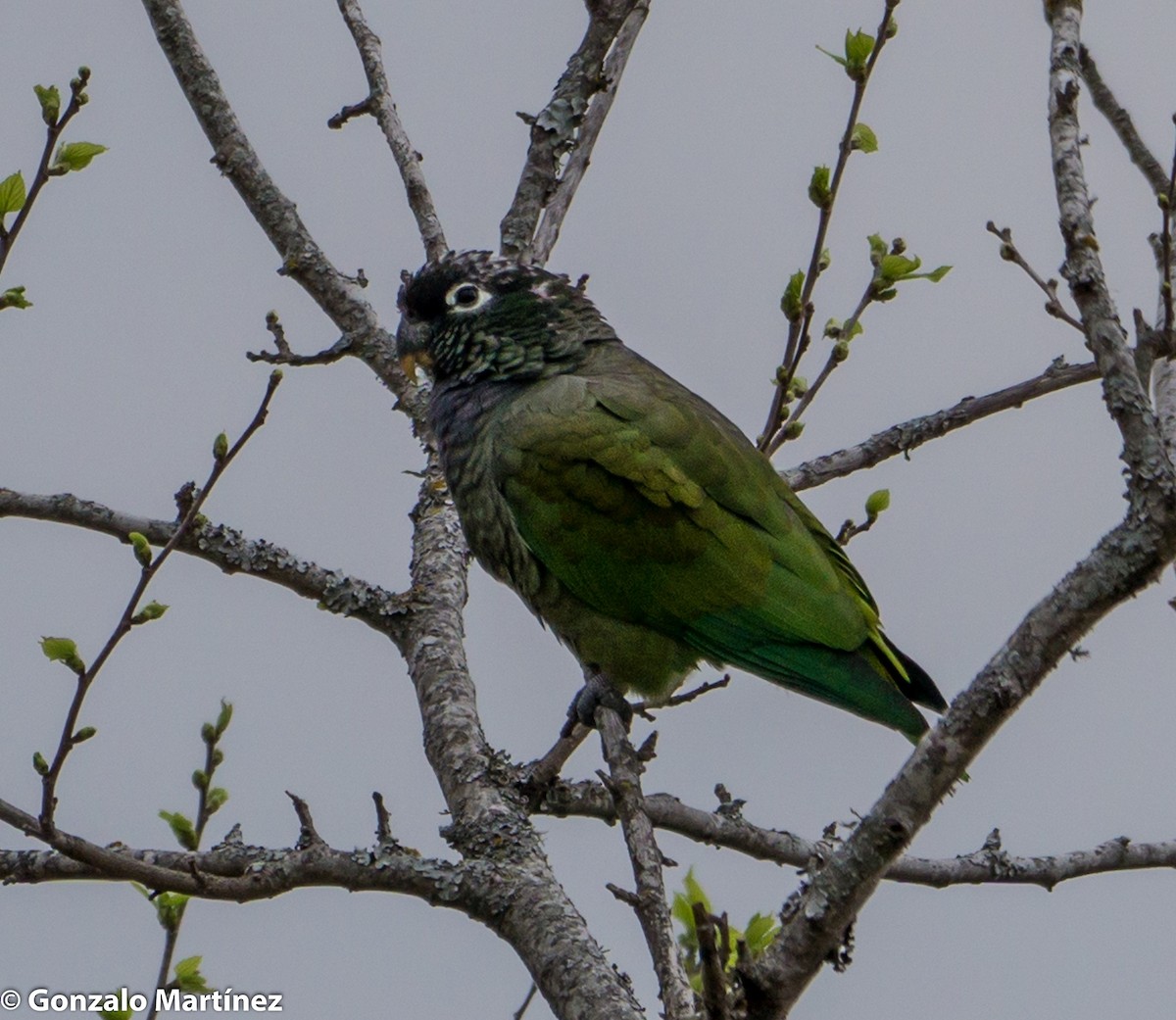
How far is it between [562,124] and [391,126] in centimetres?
61

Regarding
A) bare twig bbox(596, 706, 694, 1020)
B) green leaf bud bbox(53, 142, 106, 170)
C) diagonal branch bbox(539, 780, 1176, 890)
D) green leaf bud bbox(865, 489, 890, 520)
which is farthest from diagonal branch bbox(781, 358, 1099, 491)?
green leaf bud bbox(53, 142, 106, 170)

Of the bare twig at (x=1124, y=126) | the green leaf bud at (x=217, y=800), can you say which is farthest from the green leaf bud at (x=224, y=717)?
the bare twig at (x=1124, y=126)

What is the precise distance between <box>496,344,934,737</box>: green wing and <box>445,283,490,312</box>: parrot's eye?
19.6 inches

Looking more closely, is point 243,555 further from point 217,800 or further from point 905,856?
point 905,856

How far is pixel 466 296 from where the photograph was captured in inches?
200

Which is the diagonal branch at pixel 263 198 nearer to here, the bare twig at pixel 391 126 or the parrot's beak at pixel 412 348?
the parrot's beak at pixel 412 348

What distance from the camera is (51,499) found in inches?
160

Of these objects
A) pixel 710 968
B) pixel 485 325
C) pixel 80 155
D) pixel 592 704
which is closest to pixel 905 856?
pixel 592 704

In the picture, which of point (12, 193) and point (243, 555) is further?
point (243, 555)

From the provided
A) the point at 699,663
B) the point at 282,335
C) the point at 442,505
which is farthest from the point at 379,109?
the point at 699,663

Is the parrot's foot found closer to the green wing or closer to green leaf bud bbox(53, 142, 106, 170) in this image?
the green wing

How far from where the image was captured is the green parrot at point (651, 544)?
4.66 meters

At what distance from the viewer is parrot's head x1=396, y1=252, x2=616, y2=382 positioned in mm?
5047

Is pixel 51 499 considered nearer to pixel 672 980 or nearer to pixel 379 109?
pixel 379 109
